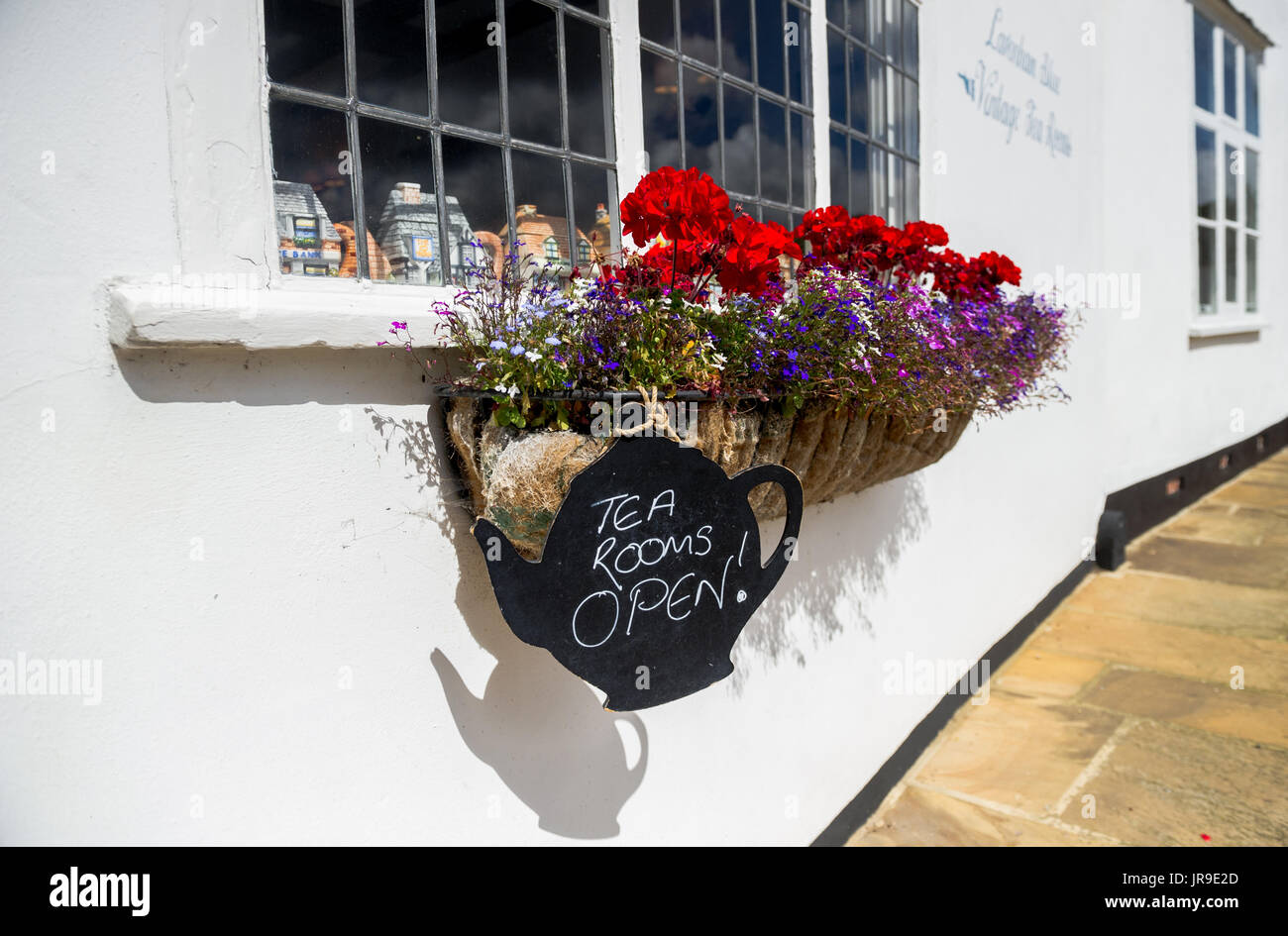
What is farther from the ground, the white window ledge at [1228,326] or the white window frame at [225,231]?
the white window ledge at [1228,326]

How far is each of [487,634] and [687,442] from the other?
1.97ft

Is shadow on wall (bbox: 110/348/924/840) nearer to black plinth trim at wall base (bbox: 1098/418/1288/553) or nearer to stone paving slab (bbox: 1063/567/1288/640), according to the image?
stone paving slab (bbox: 1063/567/1288/640)

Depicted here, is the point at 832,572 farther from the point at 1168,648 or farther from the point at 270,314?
the point at 1168,648

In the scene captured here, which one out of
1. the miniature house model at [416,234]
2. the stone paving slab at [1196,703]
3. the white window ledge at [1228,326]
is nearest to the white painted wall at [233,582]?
the miniature house model at [416,234]

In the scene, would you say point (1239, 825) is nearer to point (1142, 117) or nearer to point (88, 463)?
point (88, 463)

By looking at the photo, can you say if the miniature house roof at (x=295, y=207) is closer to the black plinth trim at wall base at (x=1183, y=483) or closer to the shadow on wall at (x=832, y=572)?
the shadow on wall at (x=832, y=572)

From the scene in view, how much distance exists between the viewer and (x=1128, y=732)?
13.0ft

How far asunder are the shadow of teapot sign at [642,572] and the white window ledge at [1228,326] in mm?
7208

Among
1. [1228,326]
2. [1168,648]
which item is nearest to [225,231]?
[1168,648]

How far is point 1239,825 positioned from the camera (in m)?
Result: 3.18

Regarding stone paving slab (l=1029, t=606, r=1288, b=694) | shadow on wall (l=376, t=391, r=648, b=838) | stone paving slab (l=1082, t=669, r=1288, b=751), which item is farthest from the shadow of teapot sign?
stone paving slab (l=1029, t=606, r=1288, b=694)

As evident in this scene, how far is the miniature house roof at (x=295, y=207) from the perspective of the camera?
4.99 feet
